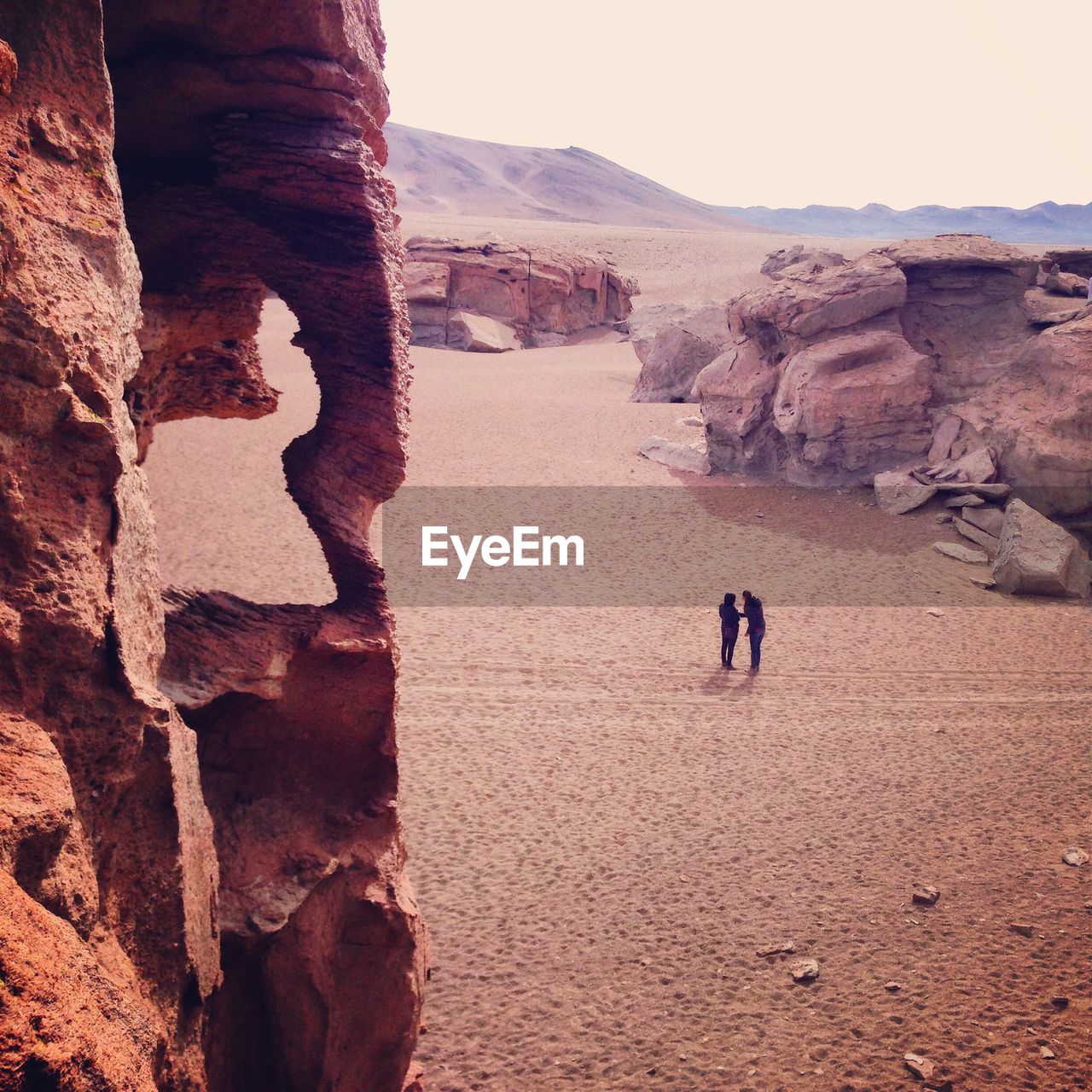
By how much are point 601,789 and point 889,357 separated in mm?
11587

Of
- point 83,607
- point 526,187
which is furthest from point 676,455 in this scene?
point 526,187

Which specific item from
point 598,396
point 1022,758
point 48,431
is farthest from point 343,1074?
point 598,396

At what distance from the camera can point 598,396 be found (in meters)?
26.2

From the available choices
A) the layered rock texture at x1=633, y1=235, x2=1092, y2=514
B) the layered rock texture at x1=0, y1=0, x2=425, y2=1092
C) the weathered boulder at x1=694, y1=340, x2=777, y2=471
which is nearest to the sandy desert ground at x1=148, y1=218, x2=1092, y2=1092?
the layered rock texture at x1=633, y1=235, x2=1092, y2=514

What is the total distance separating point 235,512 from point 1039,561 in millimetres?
12832

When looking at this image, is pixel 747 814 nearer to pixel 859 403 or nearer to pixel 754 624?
pixel 754 624

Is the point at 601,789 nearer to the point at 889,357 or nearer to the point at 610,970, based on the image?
the point at 610,970

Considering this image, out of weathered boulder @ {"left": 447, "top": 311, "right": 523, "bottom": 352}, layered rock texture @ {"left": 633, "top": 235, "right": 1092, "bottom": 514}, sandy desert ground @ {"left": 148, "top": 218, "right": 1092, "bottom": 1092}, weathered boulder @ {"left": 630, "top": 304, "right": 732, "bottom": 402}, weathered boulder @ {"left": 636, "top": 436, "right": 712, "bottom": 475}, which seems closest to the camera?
sandy desert ground @ {"left": 148, "top": 218, "right": 1092, "bottom": 1092}

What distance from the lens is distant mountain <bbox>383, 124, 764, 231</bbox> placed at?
104 m

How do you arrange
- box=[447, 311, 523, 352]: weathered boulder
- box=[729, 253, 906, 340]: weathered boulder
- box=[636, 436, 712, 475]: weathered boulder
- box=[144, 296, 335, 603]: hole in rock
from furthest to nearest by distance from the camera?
box=[447, 311, 523, 352]: weathered boulder, box=[636, 436, 712, 475]: weathered boulder, box=[729, 253, 906, 340]: weathered boulder, box=[144, 296, 335, 603]: hole in rock

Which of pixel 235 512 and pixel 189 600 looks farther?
pixel 235 512

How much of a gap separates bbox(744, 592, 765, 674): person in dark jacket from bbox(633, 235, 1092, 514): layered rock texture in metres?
6.79

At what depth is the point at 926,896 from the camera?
7.79 meters

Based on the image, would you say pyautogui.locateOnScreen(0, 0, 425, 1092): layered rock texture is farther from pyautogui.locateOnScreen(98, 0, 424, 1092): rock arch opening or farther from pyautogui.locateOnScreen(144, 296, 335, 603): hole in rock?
pyautogui.locateOnScreen(144, 296, 335, 603): hole in rock
